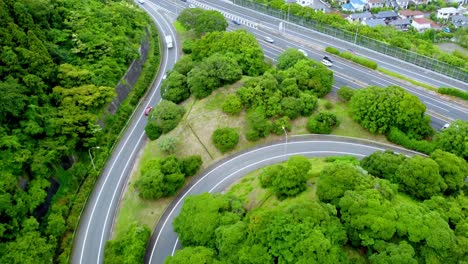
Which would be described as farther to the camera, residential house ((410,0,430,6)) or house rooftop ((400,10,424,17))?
residential house ((410,0,430,6))

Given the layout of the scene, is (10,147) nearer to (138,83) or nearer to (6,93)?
(6,93)

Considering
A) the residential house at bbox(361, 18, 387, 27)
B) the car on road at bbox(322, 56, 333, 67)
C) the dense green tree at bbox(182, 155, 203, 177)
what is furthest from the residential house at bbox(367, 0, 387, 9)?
the dense green tree at bbox(182, 155, 203, 177)

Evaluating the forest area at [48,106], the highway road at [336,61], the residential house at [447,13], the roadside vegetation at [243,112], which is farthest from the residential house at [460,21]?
the forest area at [48,106]

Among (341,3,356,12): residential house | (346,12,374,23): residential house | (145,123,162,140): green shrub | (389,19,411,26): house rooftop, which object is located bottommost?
(145,123,162,140): green shrub

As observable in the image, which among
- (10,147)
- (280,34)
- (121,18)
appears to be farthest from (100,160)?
(280,34)

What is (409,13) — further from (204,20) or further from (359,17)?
(204,20)

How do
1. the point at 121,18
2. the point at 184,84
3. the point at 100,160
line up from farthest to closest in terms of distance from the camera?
the point at 121,18 → the point at 184,84 → the point at 100,160

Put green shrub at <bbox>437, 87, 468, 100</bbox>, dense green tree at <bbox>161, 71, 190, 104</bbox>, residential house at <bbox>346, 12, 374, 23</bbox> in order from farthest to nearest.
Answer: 1. residential house at <bbox>346, 12, 374, 23</bbox>
2. dense green tree at <bbox>161, 71, 190, 104</bbox>
3. green shrub at <bbox>437, 87, 468, 100</bbox>

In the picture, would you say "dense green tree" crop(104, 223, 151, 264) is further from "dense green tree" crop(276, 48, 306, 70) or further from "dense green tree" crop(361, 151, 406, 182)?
"dense green tree" crop(276, 48, 306, 70)
